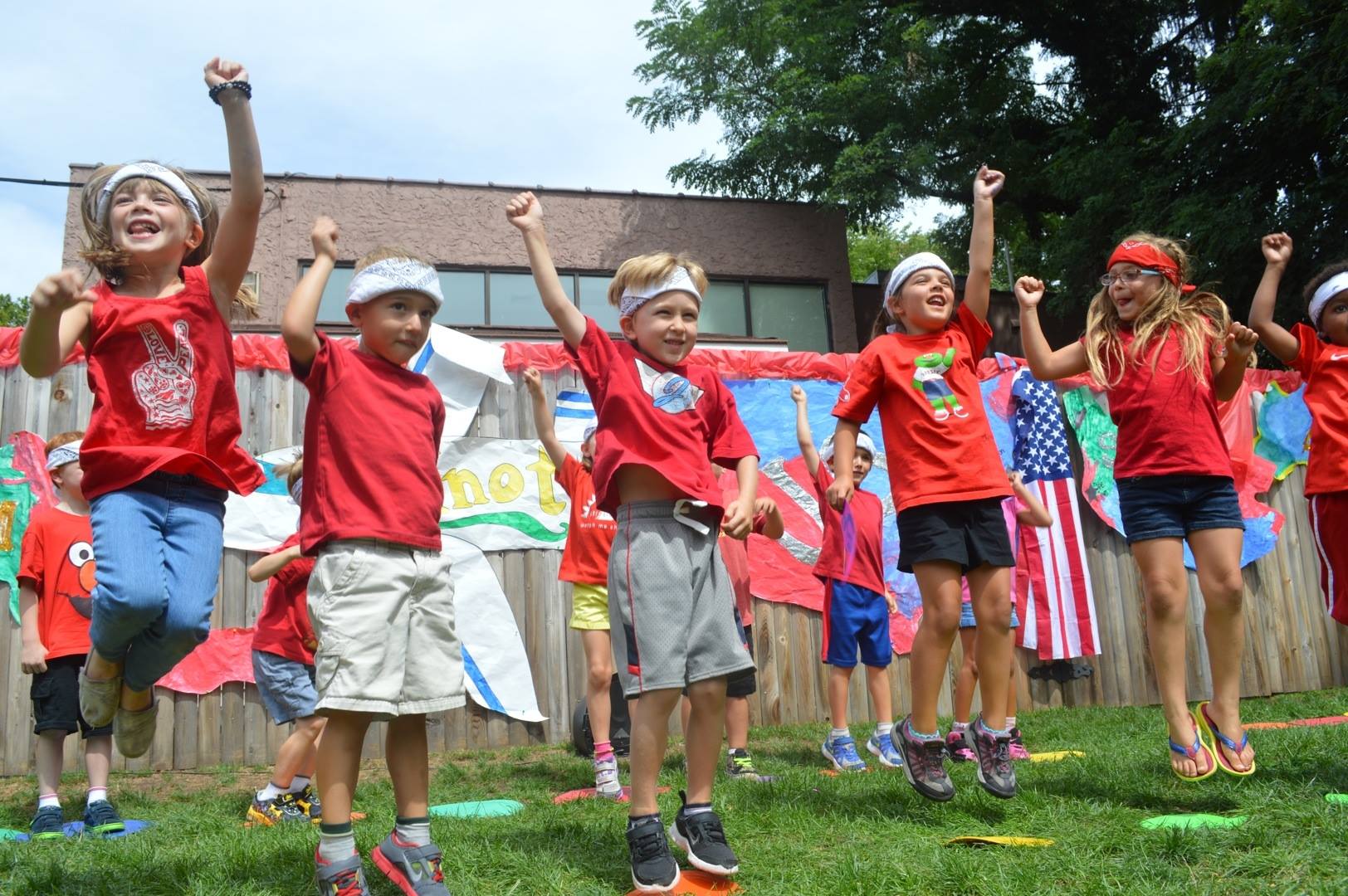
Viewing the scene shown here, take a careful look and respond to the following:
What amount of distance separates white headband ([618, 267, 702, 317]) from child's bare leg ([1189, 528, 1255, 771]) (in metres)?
1.98

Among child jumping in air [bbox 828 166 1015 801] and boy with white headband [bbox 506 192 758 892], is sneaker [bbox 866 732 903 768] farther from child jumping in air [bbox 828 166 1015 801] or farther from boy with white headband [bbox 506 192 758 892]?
boy with white headband [bbox 506 192 758 892]

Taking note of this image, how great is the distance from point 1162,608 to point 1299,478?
5.67 meters

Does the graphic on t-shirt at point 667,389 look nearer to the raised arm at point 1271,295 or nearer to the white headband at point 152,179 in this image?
the white headband at point 152,179

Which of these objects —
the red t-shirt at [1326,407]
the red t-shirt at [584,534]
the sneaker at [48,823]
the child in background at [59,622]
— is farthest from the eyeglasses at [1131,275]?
the sneaker at [48,823]

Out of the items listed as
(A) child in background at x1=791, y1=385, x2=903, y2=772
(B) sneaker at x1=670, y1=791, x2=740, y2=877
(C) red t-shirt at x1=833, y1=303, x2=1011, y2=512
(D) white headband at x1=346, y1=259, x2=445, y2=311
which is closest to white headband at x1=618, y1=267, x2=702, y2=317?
(D) white headband at x1=346, y1=259, x2=445, y2=311

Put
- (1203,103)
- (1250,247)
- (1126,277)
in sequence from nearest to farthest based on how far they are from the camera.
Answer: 1. (1126,277)
2. (1250,247)
3. (1203,103)

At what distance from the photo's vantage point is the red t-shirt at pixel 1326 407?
13.3 ft

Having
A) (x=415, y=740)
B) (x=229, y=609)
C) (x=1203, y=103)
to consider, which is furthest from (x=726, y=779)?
(x=1203, y=103)

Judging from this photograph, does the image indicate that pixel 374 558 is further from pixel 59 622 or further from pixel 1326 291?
pixel 1326 291

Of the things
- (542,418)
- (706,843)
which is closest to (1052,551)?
(542,418)

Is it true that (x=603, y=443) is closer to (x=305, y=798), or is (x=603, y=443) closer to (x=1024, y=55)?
(x=305, y=798)

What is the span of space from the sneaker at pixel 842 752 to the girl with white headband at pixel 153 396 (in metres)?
3.37

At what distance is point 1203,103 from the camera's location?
12.3 metres

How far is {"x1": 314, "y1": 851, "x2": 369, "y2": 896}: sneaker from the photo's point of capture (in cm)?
251
